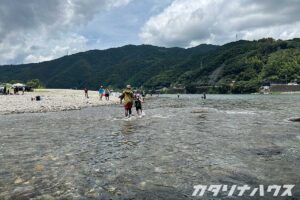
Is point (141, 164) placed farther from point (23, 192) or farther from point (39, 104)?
point (39, 104)

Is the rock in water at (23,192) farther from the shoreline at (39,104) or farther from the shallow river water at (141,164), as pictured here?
the shoreline at (39,104)

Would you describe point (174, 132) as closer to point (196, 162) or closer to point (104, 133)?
point (104, 133)

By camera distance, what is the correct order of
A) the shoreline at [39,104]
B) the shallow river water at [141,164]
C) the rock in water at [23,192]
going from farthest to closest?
the shoreline at [39,104] → the shallow river water at [141,164] → the rock in water at [23,192]

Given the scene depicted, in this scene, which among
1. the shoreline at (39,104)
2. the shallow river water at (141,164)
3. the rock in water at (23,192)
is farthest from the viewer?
the shoreline at (39,104)

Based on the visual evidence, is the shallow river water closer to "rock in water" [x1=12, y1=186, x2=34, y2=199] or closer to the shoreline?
"rock in water" [x1=12, y1=186, x2=34, y2=199]

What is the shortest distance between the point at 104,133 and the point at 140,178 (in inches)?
419

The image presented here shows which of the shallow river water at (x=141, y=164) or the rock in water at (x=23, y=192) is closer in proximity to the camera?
the rock in water at (x=23, y=192)

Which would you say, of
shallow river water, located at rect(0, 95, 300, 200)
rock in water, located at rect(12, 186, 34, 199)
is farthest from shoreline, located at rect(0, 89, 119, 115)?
rock in water, located at rect(12, 186, 34, 199)

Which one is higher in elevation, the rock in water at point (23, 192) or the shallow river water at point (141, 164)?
the rock in water at point (23, 192)

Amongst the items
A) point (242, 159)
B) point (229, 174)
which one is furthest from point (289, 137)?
point (229, 174)

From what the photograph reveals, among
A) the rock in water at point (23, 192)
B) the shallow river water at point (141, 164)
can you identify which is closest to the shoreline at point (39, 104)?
the shallow river water at point (141, 164)

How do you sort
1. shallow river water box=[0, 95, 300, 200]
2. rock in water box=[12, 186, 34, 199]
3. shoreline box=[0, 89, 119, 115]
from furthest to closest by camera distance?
shoreline box=[0, 89, 119, 115] < shallow river water box=[0, 95, 300, 200] < rock in water box=[12, 186, 34, 199]

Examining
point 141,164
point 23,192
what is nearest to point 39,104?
point 141,164

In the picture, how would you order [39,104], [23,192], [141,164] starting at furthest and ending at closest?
[39,104] → [141,164] → [23,192]
